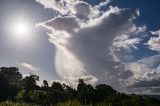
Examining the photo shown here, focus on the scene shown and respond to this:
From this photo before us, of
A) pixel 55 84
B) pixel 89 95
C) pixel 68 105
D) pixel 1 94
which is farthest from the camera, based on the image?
pixel 55 84

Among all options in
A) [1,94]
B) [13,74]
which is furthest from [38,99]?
[13,74]

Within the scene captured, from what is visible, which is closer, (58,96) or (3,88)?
(58,96)

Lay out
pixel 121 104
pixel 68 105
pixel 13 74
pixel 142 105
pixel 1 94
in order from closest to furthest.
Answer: pixel 68 105 → pixel 142 105 → pixel 121 104 → pixel 1 94 → pixel 13 74

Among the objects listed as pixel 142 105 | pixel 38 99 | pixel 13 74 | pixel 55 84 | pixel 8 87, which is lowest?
pixel 142 105

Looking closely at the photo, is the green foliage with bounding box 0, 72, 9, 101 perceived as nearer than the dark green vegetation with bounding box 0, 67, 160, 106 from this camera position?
No

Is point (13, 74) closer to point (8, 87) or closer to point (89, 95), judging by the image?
point (8, 87)

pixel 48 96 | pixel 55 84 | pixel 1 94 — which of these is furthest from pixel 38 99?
pixel 55 84

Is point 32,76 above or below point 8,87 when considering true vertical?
above

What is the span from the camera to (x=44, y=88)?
108000mm

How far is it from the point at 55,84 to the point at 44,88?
9.08 metres

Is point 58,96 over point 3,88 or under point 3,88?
under

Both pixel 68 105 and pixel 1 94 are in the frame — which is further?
pixel 1 94

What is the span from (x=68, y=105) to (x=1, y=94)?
66968 mm

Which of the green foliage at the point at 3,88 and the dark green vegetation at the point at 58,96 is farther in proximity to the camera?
the green foliage at the point at 3,88
